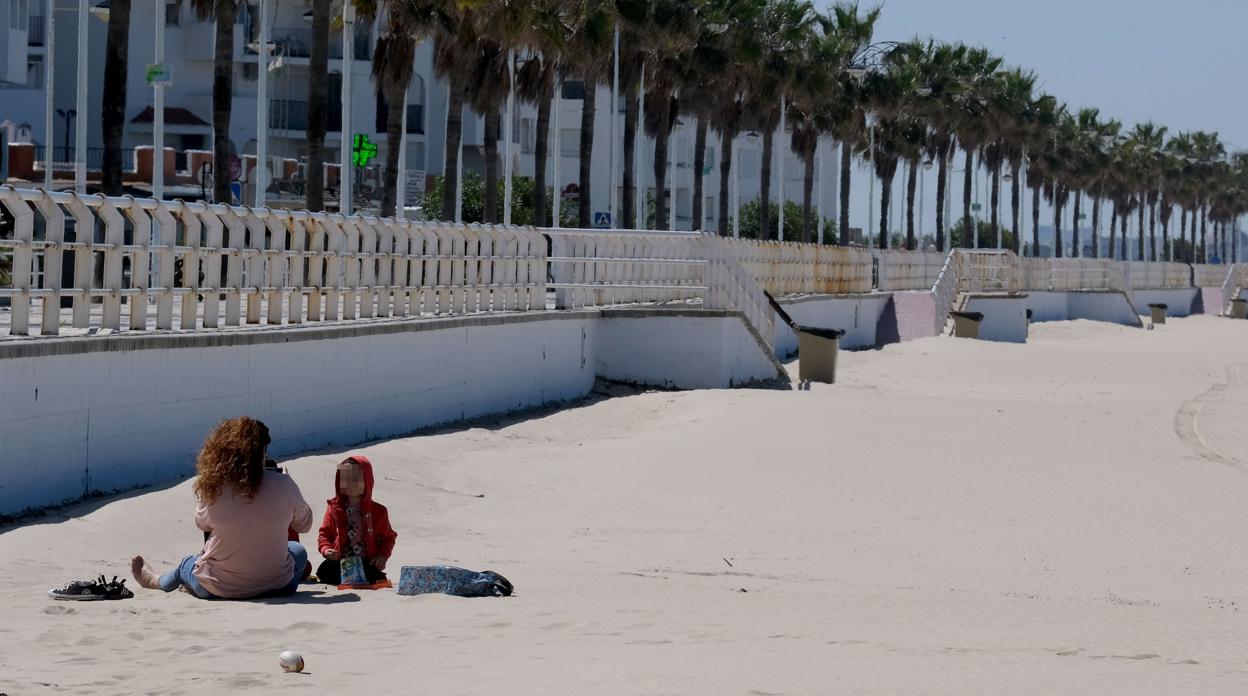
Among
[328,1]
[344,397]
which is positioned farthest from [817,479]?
[328,1]

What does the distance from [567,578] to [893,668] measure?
3198 millimetres

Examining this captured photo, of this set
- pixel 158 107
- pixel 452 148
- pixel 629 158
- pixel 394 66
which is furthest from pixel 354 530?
pixel 629 158

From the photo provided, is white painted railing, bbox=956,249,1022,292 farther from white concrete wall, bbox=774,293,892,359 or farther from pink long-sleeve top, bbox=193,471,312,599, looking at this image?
pink long-sleeve top, bbox=193,471,312,599

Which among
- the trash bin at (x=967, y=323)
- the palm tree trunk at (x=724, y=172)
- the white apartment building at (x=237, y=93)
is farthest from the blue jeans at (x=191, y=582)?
the palm tree trunk at (x=724, y=172)

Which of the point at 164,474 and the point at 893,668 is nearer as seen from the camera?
the point at 893,668

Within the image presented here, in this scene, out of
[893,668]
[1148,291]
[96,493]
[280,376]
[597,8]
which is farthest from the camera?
[1148,291]

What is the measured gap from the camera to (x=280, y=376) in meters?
16.5

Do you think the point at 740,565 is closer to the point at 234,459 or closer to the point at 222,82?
the point at 234,459

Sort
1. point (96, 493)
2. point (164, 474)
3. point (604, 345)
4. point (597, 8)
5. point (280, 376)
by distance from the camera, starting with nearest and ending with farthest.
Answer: point (96, 493) → point (164, 474) → point (280, 376) → point (604, 345) → point (597, 8)

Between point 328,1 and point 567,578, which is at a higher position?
point 328,1

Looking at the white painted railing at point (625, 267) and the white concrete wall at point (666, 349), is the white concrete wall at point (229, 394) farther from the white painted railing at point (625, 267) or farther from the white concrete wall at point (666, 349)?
the white concrete wall at point (666, 349)

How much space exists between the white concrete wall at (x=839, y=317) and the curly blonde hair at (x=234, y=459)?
80.3 ft

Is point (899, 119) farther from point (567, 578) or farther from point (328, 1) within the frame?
point (567, 578)

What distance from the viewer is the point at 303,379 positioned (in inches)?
668
